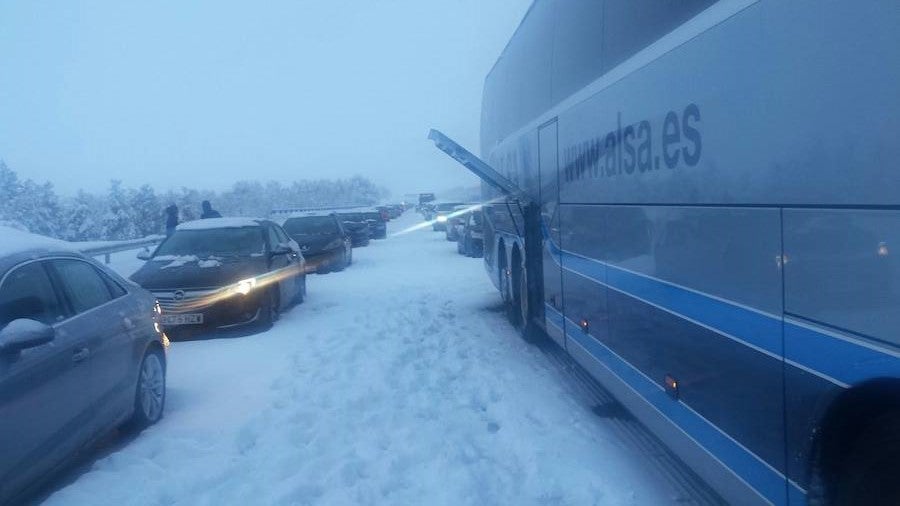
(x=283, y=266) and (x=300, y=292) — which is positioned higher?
(x=283, y=266)

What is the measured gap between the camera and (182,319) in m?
9.45

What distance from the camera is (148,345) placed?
19.5 ft

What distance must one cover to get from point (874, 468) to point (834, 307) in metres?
0.52

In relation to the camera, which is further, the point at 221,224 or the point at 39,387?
the point at 221,224

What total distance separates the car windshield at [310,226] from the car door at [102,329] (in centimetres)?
1412

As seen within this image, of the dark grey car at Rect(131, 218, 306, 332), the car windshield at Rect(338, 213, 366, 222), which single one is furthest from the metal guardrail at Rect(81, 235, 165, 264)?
the car windshield at Rect(338, 213, 366, 222)

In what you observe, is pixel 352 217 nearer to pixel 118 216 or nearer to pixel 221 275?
pixel 221 275

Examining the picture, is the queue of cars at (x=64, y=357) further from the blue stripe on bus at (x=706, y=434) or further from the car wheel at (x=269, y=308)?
the car wheel at (x=269, y=308)

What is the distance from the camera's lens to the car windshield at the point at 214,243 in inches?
429

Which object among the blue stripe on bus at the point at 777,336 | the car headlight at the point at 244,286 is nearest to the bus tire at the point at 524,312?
the car headlight at the point at 244,286

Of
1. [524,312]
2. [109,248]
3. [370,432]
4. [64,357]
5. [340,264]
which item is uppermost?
[109,248]

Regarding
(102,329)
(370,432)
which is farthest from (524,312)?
A: (102,329)

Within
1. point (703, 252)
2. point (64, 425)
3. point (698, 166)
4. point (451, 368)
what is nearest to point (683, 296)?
point (703, 252)

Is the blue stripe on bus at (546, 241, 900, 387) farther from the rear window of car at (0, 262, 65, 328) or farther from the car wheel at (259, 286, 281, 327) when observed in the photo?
the car wheel at (259, 286, 281, 327)
